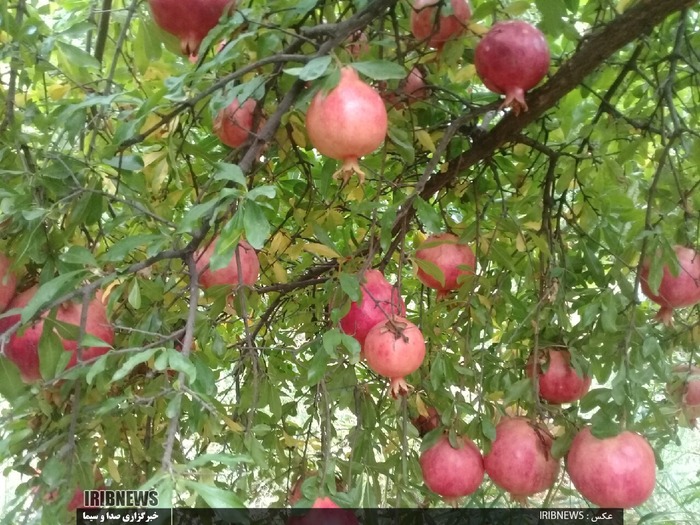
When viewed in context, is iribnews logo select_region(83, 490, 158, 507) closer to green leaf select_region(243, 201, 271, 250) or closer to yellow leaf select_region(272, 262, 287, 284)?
green leaf select_region(243, 201, 271, 250)

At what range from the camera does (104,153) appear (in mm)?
838

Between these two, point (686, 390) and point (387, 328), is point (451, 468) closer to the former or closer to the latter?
point (387, 328)

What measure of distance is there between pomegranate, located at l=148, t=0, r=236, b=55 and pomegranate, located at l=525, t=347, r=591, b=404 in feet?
2.57

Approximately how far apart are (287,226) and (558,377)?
78 cm

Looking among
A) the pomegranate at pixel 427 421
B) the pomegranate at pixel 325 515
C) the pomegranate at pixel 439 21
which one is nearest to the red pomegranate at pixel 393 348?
the pomegranate at pixel 325 515

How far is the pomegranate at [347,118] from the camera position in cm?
73

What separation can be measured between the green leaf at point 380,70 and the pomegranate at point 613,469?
61 centimetres

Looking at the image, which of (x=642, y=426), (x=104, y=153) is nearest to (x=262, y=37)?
(x=104, y=153)

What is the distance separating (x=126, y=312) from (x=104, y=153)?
30 cm

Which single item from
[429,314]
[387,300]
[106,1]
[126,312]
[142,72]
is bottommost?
[429,314]

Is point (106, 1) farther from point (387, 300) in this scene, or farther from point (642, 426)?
point (642, 426)

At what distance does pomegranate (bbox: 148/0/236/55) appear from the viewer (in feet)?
2.95

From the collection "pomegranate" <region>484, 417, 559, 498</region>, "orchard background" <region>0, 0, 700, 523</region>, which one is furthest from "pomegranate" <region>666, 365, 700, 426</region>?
"pomegranate" <region>484, 417, 559, 498</region>

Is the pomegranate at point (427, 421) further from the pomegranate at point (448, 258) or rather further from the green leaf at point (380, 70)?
the green leaf at point (380, 70)
